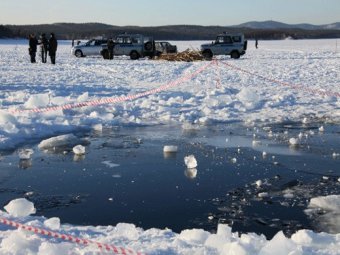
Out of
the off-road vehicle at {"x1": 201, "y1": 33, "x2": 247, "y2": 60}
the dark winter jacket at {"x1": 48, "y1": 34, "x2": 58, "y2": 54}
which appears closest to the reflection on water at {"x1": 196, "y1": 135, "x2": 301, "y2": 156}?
the dark winter jacket at {"x1": 48, "y1": 34, "x2": 58, "y2": 54}

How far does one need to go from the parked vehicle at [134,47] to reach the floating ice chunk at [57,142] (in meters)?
24.2

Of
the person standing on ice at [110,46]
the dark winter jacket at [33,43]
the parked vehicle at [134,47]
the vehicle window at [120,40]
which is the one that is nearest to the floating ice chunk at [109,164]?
the dark winter jacket at [33,43]

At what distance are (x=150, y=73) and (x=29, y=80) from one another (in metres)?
5.66

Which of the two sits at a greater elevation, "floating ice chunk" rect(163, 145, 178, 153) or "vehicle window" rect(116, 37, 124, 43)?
"vehicle window" rect(116, 37, 124, 43)

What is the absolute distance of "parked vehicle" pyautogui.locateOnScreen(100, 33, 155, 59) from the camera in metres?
33.5

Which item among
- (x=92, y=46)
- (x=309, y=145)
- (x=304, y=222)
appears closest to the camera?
(x=304, y=222)

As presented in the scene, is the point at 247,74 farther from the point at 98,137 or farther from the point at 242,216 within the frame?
the point at 242,216

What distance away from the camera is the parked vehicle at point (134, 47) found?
110ft

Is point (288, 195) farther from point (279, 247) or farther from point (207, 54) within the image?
point (207, 54)

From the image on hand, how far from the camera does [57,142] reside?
9320 mm

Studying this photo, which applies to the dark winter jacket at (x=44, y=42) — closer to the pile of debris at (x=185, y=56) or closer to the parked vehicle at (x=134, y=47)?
the parked vehicle at (x=134, y=47)

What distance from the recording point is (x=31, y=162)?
8.09m

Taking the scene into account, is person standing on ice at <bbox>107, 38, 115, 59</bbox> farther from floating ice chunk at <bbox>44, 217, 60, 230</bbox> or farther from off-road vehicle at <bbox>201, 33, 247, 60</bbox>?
floating ice chunk at <bbox>44, 217, 60, 230</bbox>

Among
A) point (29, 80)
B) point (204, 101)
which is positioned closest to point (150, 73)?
point (29, 80)
